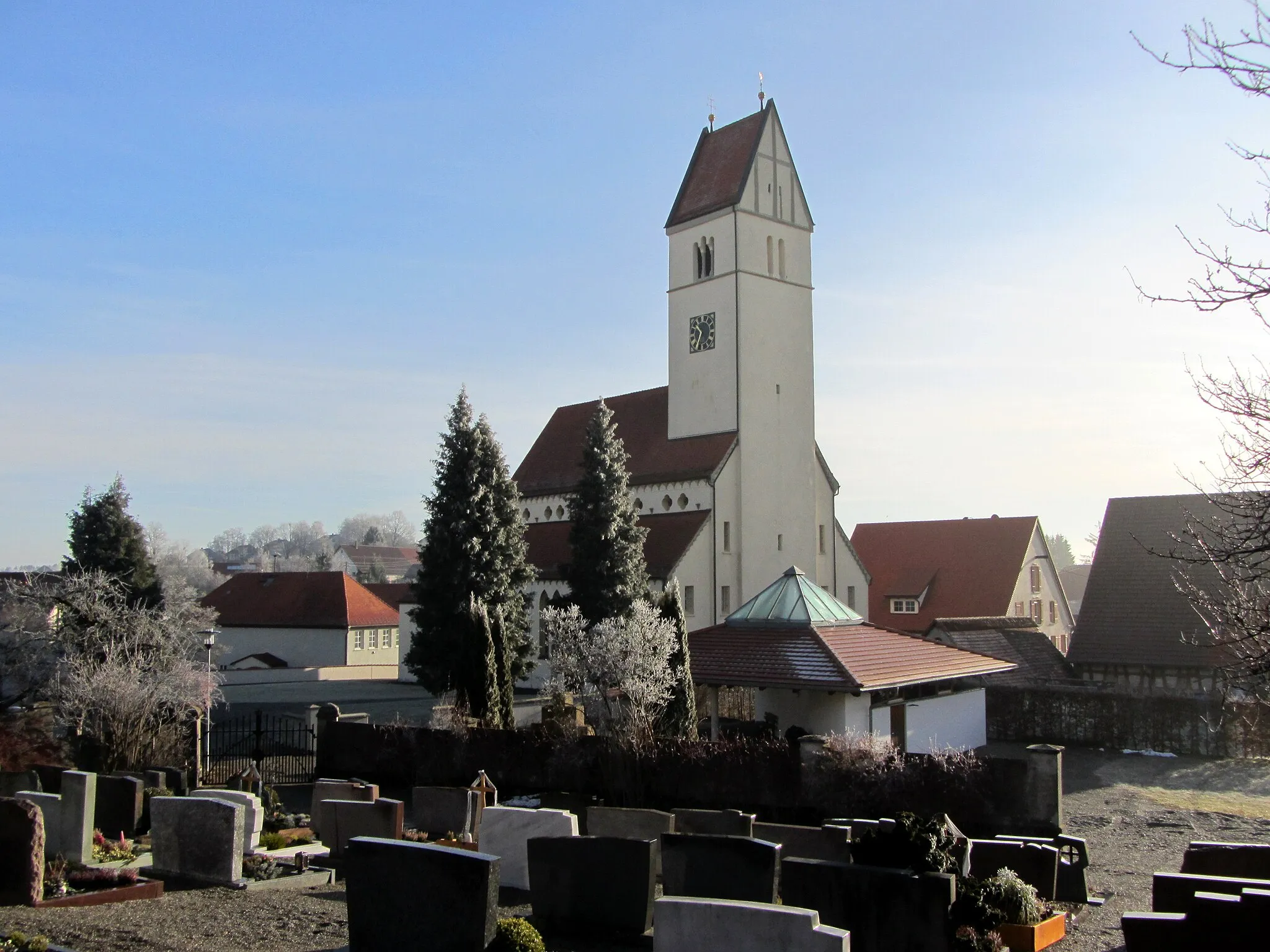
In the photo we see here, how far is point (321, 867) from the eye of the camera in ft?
44.9

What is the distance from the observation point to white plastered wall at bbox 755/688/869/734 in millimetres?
23781

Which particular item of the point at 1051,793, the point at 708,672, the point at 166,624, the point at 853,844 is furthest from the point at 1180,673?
the point at 166,624

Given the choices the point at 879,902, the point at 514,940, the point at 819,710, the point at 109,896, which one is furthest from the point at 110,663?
the point at 879,902

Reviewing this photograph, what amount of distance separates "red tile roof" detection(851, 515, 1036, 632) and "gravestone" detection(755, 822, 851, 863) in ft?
111

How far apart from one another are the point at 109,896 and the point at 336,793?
14.3 feet

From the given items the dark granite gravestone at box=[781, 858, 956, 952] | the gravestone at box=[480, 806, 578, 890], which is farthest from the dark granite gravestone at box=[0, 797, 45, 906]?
the dark granite gravestone at box=[781, 858, 956, 952]

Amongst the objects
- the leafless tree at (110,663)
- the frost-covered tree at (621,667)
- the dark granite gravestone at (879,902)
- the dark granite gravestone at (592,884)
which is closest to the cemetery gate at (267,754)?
the leafless tree at (110,663)

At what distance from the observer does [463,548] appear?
34250 millimetres

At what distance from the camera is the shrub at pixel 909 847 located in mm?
9992

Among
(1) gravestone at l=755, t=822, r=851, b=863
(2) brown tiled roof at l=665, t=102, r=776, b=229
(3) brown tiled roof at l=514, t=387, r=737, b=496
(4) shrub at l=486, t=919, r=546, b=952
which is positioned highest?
(2) brown tiled roof at l=665, t=102, r=776, b=229

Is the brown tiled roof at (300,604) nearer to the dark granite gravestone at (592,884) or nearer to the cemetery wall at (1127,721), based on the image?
the cemetery wall at (1127,721)

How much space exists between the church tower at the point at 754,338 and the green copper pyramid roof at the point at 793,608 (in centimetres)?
1242

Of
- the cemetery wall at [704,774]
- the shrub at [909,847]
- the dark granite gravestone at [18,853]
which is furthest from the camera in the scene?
the cemetery wall at [704,774]

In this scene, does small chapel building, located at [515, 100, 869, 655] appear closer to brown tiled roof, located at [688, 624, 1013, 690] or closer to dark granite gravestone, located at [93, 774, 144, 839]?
brown tiled roof, located at [688, 624, 1013, 690]
